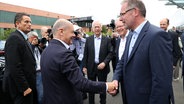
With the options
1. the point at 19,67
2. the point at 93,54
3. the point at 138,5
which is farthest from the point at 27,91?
the point at 93,54

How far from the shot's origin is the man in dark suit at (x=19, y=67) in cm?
361

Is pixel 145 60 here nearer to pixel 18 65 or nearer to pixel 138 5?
pixel 138 5

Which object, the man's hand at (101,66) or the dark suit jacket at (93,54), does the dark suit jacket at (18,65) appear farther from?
the dark suit jacket at (93,54)

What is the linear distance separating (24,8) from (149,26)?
239 ft

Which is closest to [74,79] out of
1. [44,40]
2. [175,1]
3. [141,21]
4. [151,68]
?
[151,68]

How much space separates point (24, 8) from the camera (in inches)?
2822

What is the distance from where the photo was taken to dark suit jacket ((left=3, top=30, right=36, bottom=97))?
361 cm

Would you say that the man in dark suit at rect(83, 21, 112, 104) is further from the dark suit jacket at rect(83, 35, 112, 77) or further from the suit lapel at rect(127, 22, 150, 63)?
the suit lapel at rect(127, 22, 150, 63)

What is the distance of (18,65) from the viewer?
3.62 metres

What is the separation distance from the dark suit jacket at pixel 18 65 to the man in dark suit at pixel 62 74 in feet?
2.63

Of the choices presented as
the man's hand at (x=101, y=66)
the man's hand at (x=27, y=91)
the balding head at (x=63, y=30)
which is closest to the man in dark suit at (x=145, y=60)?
the balding head at (x=63, y=30)

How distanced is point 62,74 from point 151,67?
0.96 metres

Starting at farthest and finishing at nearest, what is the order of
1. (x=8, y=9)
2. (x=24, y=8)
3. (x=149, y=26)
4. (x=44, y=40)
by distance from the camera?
(x=24, y=8) < (x=8, y=9) < (x=44, y=40) < (x=149, y=26)

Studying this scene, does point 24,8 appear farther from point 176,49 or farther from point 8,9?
point 176,49
